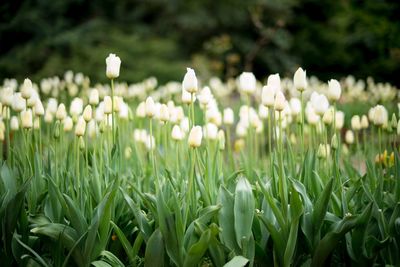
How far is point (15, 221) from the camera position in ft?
7.14

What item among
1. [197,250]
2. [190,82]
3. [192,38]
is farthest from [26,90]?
[192,38]

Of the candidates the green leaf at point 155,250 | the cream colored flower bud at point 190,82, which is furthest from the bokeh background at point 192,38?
the green leaf at point 155,250

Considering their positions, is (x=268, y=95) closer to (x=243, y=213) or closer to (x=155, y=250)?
(x=243, y=213)

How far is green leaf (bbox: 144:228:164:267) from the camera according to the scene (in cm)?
201

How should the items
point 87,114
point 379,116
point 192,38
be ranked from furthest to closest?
point 192,38, point 379,116, point 87,114

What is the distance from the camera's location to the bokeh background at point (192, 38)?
11.2 meters

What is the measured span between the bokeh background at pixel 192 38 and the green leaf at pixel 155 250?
833 cm

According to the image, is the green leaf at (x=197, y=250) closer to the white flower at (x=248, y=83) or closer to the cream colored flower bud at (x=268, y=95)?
the cream colored flower bud at (x=268, y=95)

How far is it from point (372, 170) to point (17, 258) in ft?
5.92

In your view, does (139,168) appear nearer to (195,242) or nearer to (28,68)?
(195,242)

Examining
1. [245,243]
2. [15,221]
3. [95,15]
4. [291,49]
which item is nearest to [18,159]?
[15,221]

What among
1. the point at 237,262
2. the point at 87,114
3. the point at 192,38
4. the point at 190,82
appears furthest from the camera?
the point at 192,38

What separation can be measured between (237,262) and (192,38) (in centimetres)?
1323

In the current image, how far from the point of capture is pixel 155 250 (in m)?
2.02
